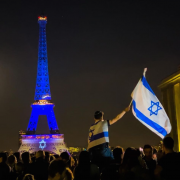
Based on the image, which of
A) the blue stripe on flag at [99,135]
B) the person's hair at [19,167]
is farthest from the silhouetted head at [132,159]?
the person's hair at [19,167]

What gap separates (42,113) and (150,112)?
80442 millimetres

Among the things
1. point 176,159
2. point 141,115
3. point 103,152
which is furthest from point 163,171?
point 141,115

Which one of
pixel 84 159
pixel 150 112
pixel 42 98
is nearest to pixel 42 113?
pixel 42 98

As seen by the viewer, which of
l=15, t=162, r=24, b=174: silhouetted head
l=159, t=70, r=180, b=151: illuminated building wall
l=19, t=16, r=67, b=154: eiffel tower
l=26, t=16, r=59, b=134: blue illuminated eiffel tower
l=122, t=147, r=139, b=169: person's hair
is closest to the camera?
l=122, t=147, r=139, b=169: person's hair

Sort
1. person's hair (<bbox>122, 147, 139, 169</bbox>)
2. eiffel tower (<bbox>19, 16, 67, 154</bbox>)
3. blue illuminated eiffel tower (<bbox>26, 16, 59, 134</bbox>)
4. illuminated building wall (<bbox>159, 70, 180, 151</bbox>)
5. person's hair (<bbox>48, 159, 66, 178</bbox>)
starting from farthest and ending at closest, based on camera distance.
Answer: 1. eiffel tower (<bbox>19, 16, 67, 154</bbox>)
2. blue illuminated eiffel tower (<bbox>26, 16, 59, 134</bbox>)
3. illuminated building wall (<bbox>159, 70, 180, 151</bbox>)
4. person's hair (<bbox>122, 147, 139, 169</bbox>)
5. person's hair (<bbox>48, 159, 66, 178</bbox>)

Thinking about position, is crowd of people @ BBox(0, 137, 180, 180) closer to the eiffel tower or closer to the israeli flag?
the israeli flag

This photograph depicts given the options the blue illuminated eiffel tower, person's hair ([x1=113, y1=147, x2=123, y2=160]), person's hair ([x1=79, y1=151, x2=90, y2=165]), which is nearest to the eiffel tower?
the blue illuminated eiffel tower

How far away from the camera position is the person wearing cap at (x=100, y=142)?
298 inches

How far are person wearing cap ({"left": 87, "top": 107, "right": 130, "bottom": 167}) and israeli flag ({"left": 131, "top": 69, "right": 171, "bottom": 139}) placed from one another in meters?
1.91

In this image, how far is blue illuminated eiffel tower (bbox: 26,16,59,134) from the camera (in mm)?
86544

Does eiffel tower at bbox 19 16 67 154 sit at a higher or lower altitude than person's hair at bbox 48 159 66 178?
higher

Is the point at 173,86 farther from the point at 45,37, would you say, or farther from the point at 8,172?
the point at 45,37

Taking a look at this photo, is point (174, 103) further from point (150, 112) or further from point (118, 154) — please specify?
point (118, 154)

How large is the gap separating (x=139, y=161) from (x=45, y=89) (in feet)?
277
